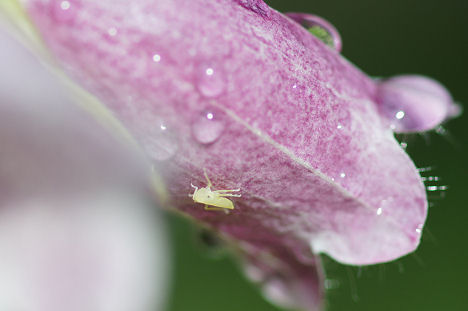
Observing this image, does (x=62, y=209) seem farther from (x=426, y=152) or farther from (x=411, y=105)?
(x=426, y=152)

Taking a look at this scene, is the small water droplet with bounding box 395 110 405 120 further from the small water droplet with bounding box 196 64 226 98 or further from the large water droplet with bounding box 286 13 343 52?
the small water droplet with bounding box 196 64 226 98

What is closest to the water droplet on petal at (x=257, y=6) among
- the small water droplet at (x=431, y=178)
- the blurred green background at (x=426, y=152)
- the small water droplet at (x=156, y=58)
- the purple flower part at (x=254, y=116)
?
the purple flower part at (x=254, y=116)

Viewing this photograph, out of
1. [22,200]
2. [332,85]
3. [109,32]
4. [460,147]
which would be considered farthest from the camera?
[460,147]

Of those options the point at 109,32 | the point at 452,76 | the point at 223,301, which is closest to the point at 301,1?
the point at 452,76

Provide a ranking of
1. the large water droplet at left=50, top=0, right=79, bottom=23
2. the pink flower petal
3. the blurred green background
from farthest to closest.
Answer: the blurred green background → the pink flower petal → the large water droplet at left=50, top=0, right=79, bottom=23

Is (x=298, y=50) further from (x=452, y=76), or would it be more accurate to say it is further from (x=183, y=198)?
(x=452, y=76)

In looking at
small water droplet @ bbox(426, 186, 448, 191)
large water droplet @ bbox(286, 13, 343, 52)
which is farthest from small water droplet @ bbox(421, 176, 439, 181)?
large water droplet @ bbox(286, 13, 343, 52)

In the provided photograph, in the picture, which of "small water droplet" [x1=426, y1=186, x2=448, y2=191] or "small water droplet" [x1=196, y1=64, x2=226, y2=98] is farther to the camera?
"small water droplet" [x1=426, y1=186, x2=448, y2=191]
